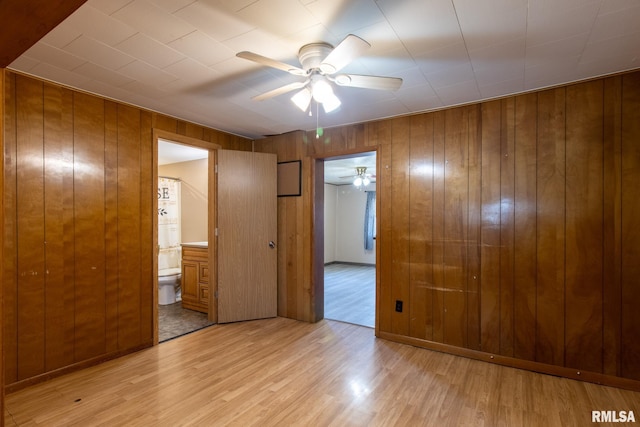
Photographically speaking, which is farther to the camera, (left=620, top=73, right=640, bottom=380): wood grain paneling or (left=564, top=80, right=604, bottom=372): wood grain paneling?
(left=564, top=80, right=604, bottom=372): wood grain paneling

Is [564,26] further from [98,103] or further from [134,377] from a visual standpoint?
[134,377]

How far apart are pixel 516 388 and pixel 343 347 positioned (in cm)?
146

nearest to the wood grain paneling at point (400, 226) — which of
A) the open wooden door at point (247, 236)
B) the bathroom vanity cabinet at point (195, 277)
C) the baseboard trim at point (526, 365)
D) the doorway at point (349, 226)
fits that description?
the baseboard trim at point (526, 365)

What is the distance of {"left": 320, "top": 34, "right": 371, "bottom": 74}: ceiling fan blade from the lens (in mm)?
1460

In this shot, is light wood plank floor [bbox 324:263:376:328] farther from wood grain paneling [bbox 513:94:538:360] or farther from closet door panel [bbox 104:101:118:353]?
closet door panel [bbox 104:101:118:353]

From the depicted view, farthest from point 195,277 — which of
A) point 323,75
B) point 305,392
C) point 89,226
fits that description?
point 323,75

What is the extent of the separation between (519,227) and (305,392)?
227 centimetres

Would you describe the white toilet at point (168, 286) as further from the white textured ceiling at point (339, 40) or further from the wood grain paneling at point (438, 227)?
the wood grain paneling at point (438, 227)

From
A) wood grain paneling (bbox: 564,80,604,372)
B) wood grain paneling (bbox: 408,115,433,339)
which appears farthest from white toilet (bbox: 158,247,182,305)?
wood grain paneling (bbox: 564,80,604,372)

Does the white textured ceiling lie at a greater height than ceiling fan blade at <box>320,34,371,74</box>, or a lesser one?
greater

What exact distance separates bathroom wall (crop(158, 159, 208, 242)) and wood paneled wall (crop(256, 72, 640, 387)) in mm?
2927

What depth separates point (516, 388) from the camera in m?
2.28

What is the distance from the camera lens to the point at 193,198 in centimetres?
522

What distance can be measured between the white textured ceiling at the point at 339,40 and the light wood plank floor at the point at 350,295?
2.70 m
